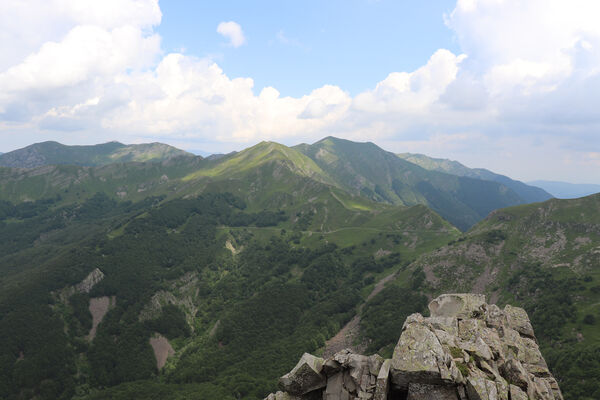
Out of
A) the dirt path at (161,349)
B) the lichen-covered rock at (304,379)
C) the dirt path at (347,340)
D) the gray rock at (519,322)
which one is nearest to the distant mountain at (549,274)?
the gray rock at (519,322)

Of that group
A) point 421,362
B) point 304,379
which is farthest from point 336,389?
point 421,362

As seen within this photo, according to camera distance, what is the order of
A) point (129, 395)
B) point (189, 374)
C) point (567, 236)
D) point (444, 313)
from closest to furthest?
point (444, 313) < point (129, 395) < point (189, 374) < point (567, 236)

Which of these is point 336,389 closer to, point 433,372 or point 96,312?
point 433,372

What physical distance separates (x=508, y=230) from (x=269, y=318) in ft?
560

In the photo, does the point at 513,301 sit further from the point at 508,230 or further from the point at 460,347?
the point at 460,347

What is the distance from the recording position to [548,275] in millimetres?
138250

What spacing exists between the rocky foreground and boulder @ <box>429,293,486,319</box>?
23.0 feet

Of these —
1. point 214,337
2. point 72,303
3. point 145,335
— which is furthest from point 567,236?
point 72,303

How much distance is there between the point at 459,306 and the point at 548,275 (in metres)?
121

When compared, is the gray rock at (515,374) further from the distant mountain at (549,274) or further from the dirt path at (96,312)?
the dirt path at (96,312)

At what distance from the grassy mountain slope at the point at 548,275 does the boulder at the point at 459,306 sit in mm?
43432

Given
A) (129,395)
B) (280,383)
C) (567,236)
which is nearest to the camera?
(280,383)

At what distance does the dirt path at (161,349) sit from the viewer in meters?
175

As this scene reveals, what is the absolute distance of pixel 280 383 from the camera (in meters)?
36.8
